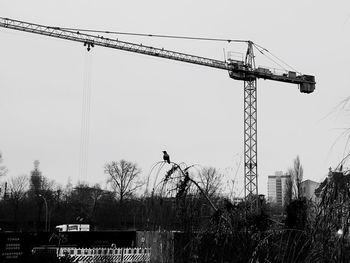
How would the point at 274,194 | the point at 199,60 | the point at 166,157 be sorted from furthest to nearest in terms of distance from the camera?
the point at 199,60, the point at 274,194, the point at 166,157

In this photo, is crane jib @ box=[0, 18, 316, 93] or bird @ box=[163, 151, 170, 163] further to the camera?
crane jib @ box=[0, 18, 316, 93]

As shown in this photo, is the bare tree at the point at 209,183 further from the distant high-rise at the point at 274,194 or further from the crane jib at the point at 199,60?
the crane jib at the point at 199,60

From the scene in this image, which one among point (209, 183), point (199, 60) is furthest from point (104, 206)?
point (209, 183)

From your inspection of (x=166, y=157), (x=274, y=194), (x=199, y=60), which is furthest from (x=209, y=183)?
(x=199, y=60)

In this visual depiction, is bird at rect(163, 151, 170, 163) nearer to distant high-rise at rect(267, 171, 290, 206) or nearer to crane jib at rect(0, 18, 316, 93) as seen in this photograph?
distant high-rise at rect(267, 171, 290, 206)

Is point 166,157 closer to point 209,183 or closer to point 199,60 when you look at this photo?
point 209,183

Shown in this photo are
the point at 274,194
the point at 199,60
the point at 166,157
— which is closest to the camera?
the point at 166,157

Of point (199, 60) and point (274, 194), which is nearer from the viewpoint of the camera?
point (274, 194)

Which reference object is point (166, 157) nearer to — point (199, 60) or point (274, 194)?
point (274, 194)

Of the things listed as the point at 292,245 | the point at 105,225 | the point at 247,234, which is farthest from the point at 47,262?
the point at 105,225

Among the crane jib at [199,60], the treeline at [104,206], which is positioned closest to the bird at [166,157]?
the treeline at [104,206]

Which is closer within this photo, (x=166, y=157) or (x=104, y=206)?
(x=166, y=157)

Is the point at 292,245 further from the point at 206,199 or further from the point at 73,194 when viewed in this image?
the point at 73,194

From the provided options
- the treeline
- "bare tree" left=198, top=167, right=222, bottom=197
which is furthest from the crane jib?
"bare tree" left=198, top=167, right=222, bottom=197
